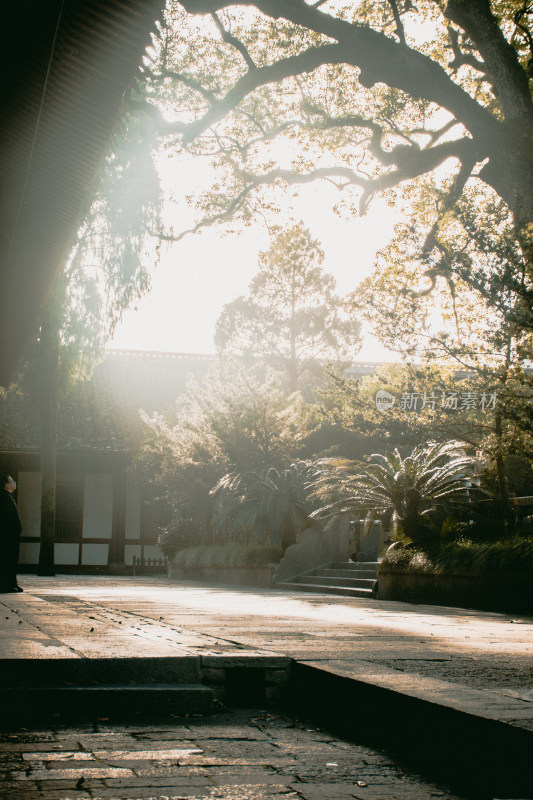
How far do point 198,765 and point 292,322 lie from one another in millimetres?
34893

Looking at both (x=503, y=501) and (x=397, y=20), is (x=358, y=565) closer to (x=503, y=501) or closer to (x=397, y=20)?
(x=503, y=501)

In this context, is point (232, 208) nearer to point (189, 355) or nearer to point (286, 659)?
point (286, 659)

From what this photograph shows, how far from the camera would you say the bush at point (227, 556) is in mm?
18328

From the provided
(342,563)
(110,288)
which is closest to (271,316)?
(110,288)

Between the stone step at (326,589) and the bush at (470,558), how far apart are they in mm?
1104

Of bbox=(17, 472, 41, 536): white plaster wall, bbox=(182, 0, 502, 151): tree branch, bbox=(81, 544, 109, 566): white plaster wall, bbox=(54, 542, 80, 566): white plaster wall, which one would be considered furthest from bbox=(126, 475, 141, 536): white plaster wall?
bbox=(182, 0, 502, 151): tree branch

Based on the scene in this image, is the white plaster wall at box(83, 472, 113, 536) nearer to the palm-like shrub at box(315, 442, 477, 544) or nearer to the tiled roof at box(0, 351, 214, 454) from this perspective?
the tiled roof at box(0, 351, 214, 454)

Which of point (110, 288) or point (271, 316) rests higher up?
point (271, 316)

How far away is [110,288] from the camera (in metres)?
21.0

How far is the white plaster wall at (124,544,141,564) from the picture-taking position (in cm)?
2847

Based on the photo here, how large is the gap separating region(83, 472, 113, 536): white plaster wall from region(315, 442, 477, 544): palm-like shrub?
15.4 meters

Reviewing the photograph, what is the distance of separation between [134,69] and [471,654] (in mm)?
3543

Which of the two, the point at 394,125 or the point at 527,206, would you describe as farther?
the point at 394,125

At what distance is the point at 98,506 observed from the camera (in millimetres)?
28266
